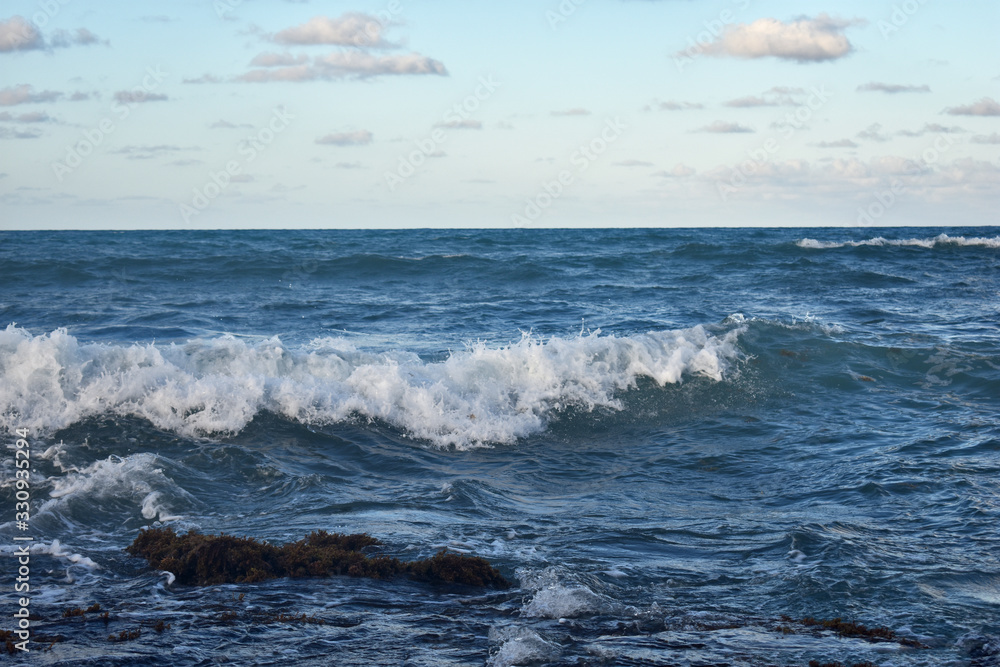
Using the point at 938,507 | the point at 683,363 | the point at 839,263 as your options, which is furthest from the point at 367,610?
the point at 839,263

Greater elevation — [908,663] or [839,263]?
[839,263]

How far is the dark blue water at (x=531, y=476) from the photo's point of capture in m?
4.14

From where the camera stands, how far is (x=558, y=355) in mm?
11172

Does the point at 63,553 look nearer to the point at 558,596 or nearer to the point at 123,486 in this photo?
the point at 123,486

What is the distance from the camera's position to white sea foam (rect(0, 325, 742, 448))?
8.73m

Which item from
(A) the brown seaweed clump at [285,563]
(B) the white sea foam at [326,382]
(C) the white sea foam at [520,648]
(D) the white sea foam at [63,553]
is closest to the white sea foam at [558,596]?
(A) the brown seaweed clump at [285,563]

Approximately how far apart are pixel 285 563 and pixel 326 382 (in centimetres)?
517

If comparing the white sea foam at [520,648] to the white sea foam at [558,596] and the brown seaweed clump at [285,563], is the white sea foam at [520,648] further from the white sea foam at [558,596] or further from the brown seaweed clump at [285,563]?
the brown seaweed clump at [285,563]

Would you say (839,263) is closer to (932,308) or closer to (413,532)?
(932,308)

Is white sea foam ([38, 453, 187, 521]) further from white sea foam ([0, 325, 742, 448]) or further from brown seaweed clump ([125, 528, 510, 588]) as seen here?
white sea foam ([0, 325, 742, 448])

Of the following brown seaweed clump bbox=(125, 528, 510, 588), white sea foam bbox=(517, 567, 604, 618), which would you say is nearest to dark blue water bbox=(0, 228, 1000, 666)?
white sea foam bbox=(517, 567, 604, 618)

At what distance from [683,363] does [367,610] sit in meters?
7.83

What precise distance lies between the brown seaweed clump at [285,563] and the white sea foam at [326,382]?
3.52 metres

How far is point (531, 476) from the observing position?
7.58 metres
